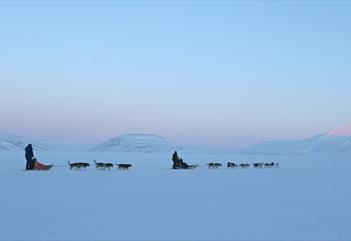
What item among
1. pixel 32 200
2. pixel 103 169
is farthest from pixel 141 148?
pixel 32 200

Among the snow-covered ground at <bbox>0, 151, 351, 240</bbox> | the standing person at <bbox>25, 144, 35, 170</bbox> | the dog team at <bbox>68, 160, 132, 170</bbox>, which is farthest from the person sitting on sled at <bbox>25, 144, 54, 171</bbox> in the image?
the snow-covered ground at <bbox>0, 151, 351, 240</bbox>

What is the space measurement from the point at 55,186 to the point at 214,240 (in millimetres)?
7274

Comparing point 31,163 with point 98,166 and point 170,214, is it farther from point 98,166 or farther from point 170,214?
point 170,214

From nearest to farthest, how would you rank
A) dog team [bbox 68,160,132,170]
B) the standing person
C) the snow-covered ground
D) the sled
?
the snow-covered ground, the standing person, the sled, dog team [bbox 68,160,132,170]

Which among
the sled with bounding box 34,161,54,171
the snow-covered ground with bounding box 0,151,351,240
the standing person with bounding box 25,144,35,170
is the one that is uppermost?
the standing person with bounding box 25,144,35,170

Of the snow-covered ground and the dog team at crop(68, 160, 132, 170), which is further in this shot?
the dog team at crop(68, 160, 132, 170)

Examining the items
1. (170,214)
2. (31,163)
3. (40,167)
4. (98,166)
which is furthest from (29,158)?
(170,214)

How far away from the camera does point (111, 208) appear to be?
834cm

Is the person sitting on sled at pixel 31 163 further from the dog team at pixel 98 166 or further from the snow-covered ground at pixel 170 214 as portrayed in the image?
the snow-covered ground at pixel 170 214

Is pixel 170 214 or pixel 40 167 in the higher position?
pixel 40 167

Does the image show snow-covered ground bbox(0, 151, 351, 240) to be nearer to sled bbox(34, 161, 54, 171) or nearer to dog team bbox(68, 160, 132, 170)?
sled bbox(34, 161, 54, 171)

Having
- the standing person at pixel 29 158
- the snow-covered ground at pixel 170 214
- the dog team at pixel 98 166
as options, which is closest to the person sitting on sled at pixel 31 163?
the standing person at pixel 29 158

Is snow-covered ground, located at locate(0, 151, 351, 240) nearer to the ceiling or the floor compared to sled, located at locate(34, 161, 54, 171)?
nearer to the floor

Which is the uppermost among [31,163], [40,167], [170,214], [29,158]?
[29,158]
